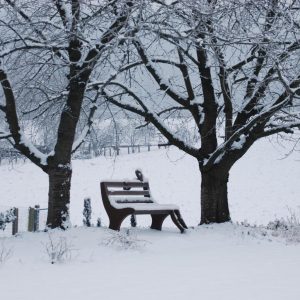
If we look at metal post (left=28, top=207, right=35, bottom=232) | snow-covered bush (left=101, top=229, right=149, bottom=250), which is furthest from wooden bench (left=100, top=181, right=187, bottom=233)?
metal post (left=28, top=207, right=35, bottom=232)

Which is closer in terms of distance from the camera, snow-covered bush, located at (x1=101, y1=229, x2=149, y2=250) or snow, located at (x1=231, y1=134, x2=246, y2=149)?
snow-covered bush, located at (x1=101, y1=229, x2=149, y2=250)

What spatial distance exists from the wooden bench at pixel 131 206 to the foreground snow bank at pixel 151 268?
16.0 inches

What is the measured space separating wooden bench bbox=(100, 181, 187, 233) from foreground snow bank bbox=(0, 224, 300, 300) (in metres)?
0.41

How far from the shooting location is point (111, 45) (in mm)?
6305

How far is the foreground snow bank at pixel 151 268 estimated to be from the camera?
13.6ft

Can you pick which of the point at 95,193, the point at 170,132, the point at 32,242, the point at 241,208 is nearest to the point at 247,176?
the point at 241,208

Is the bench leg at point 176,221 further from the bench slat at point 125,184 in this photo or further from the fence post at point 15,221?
the fence post at point 15,221

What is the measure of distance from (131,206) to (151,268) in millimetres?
2883

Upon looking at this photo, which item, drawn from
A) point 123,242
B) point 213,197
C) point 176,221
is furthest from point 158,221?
point 123,242

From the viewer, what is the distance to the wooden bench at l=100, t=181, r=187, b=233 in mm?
8047

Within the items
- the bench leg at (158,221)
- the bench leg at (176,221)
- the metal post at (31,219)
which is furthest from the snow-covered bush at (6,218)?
the bench leg at (176,221)

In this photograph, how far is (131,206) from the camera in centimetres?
819

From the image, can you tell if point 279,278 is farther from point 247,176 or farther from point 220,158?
point 247,176

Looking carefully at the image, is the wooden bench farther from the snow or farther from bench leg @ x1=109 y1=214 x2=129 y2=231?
the snow
